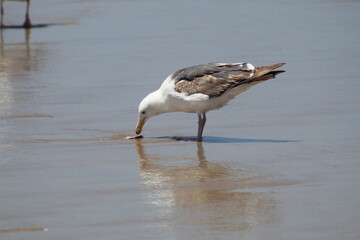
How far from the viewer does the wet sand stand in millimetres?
6078

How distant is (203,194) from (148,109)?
9.07 feet

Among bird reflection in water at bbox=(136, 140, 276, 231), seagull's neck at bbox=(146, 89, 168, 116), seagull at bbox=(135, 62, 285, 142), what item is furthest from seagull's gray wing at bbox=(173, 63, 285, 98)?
bird reflection in water at bbox=(136, 140, 276, 231)

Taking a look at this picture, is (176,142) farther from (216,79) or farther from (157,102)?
(216,79)

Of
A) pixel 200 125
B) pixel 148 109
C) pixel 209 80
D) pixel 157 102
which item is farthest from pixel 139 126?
pixel 209 80

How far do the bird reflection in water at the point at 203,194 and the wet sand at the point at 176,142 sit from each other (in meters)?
0.01

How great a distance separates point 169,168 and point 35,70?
6.77 metres

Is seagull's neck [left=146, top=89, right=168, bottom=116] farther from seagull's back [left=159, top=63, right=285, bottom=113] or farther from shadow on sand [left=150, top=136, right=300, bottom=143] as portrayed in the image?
shadow on sand [left=150, top=136, right=300, bottom=143]

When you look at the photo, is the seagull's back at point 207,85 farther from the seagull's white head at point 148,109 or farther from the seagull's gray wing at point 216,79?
the seagull's white head at point 148,109

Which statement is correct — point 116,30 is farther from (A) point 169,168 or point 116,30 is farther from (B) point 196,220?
(B) point 196,220

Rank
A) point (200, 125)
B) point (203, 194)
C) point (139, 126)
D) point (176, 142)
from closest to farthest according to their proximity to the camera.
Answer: point (203, 194) < point (176, 142) < point (200, 125) < point (139, 126)

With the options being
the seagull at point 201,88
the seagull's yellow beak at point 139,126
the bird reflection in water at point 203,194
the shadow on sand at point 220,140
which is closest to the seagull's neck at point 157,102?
the seagull at point 201,88

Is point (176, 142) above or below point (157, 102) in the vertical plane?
below

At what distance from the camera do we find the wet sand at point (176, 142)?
19.9 ft

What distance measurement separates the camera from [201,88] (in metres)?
9.20
